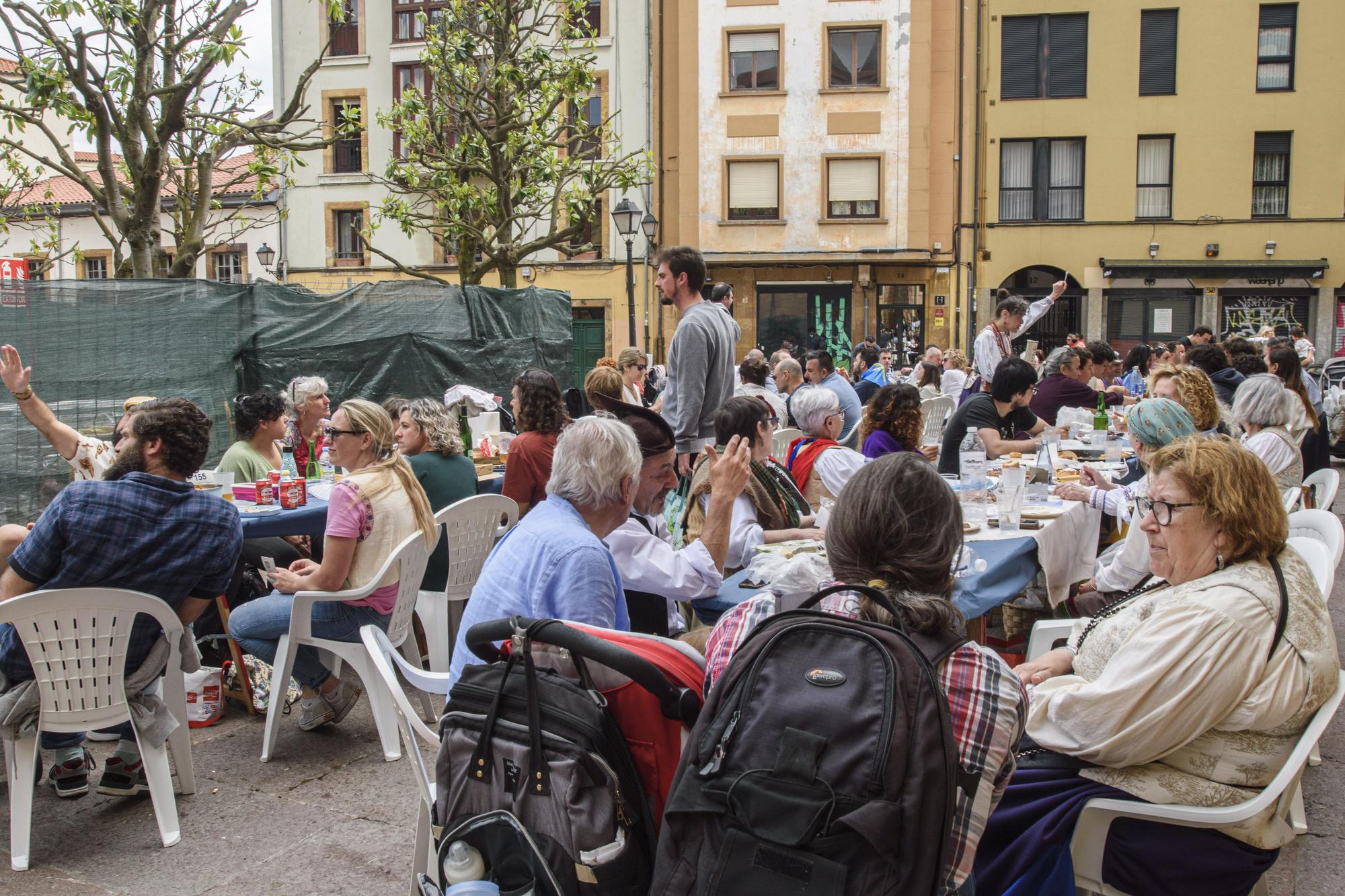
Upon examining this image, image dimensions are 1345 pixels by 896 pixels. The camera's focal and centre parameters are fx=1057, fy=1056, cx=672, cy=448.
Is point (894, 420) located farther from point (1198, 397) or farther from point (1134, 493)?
point (1198, 397)

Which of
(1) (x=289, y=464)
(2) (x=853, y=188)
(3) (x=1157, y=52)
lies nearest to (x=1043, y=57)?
(3) (x=1157, y=52)

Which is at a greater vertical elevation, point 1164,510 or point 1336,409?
point 1164,510

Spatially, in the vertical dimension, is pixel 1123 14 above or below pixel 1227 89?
above

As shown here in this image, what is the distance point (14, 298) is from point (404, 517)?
5110mm

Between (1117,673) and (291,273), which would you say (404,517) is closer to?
(1117,673)

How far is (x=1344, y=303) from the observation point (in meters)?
25.5

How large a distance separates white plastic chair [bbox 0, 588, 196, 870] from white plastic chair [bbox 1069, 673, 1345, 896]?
286 centimetres

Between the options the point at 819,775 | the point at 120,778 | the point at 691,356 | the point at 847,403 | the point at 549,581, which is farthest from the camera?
the point at 847,403

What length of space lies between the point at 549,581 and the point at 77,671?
6.37 ft

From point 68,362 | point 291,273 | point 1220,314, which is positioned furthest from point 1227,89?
point 68,362

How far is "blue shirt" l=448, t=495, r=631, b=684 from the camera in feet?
7.91

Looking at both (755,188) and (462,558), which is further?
(755,188)

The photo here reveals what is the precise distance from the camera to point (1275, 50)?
25.7 m

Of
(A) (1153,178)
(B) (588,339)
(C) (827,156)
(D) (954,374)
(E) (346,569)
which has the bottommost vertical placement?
(E) (346,569)
